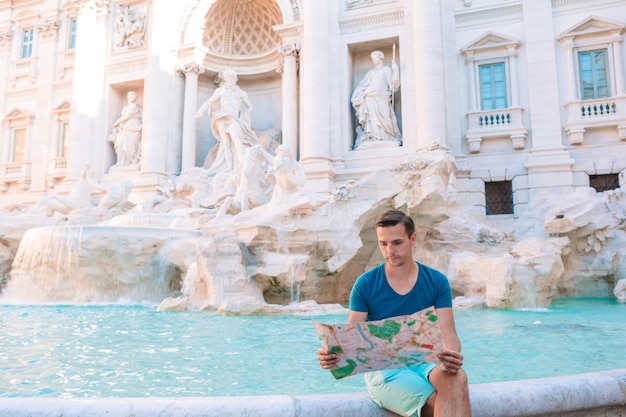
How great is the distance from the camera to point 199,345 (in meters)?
4.32

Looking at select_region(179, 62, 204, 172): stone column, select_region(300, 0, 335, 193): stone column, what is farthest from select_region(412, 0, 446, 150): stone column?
select_region(179, 62, 204, 172): stone column

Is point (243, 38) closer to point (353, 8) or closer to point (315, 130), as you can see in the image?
point (353, 8)

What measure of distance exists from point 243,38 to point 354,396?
17.6 meters

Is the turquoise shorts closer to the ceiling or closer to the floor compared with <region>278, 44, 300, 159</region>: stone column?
closer to the floor

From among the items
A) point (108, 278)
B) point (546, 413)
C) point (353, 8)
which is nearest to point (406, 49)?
point (353, 8)

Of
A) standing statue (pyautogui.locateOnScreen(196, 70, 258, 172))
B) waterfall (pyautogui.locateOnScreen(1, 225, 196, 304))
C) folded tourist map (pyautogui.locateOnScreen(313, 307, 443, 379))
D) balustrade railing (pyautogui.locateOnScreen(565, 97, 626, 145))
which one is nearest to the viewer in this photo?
folded tourist map (pyautogui.locateOnScreen(313, 307, 443, 379))

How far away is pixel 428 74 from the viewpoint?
1364cm

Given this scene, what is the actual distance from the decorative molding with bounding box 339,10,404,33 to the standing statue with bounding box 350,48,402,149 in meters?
0.98

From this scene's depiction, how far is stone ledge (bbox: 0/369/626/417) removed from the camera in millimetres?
1760

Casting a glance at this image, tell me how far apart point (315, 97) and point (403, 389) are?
13214 mm

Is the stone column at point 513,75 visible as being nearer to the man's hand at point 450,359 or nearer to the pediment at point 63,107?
the man's hand at point 450,359

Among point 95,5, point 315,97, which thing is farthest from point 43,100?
point 315,97

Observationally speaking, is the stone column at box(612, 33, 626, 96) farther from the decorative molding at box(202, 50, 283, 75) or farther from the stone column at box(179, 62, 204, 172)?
the stone column at box(179, 62, 204, 172)

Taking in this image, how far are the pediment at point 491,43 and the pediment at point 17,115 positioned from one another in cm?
1653
